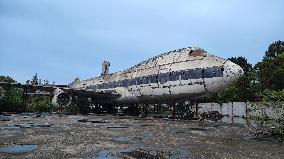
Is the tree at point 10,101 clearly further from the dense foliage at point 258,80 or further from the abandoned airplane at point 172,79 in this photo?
the dense foliage at point 258,80

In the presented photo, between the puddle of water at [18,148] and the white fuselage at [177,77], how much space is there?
14448 mm

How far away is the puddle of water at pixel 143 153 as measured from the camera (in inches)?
275

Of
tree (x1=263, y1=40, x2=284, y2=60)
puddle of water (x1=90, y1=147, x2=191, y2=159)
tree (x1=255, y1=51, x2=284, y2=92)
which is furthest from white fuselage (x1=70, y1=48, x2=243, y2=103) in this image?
tree (x1=263, y1=40, x2=284, y2=60)

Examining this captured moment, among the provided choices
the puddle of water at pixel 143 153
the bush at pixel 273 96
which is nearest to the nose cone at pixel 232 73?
the bush at pixel 273 96

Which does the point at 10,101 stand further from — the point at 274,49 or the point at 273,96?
the point at 274,49

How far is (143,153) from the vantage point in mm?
7410

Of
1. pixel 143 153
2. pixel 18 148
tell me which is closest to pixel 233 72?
pixel 143 153

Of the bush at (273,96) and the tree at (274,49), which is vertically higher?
the tree at (274,49)

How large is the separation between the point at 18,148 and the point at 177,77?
53.2 ft

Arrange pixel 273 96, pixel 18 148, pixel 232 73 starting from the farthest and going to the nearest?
1. pixel 232 73
2. pixel 273 96
3. pixel 18 148

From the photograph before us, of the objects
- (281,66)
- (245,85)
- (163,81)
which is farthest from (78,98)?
(281,66)

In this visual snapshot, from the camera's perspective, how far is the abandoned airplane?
20141 mm

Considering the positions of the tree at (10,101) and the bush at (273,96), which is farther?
the tree at (10,101)

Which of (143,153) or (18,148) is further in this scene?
(18,148)
